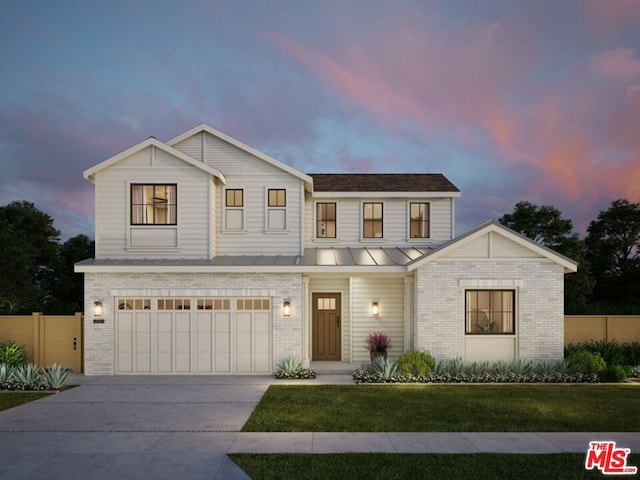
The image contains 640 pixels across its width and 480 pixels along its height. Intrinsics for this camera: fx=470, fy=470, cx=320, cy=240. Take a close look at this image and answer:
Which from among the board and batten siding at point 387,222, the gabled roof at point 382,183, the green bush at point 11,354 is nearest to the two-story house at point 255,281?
the board and batten siding at point 387,222

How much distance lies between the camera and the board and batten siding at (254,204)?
1630cm

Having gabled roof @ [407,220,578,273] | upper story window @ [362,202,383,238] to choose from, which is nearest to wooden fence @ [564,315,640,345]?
gabled roof @ [407,220,578,273]

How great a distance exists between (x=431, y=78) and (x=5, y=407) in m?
17.0

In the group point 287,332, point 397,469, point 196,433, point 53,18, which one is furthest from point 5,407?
point 53,18

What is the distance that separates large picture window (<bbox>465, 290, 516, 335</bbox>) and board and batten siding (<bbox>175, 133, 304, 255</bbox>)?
5.92 metres

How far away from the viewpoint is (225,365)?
14.8m

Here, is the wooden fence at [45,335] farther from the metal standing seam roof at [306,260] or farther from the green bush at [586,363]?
Result: the green bush at [586,363]

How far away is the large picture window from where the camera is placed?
14.8 meters

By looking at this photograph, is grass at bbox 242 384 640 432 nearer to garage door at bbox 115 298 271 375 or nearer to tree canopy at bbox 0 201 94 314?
garage door at bbox 115 298 271 375

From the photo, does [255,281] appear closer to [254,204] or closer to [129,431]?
[254,204]

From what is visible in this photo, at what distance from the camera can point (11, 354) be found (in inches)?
573

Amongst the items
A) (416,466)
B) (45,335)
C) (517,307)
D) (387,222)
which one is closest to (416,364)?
(517,307)

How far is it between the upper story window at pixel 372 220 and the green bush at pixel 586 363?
773 cm

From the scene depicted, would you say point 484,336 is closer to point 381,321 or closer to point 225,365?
point 381,321
